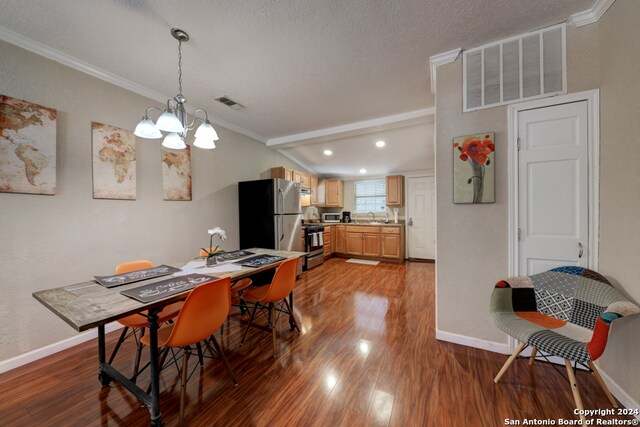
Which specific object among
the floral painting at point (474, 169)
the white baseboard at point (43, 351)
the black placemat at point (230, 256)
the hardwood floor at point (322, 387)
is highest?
the floral painting at point (474, 169)

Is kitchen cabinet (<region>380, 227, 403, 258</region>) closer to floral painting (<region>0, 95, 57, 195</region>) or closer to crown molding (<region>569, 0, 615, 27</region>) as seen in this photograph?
crown molding (<region>569, 0, 615, 27</region>)

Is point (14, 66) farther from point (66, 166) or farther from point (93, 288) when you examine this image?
point (93, 288)

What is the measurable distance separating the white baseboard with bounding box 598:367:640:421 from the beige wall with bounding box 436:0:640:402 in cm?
3

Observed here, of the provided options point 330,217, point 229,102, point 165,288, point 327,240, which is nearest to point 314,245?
point 327,240

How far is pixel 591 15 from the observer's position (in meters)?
1.65

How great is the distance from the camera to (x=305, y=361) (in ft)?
6.18

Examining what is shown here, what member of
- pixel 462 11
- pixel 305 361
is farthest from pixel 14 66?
pixel 462 11

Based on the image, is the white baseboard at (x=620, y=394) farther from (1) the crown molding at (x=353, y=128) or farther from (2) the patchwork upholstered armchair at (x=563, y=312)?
(1) the crown molding at (x=353, y=128)

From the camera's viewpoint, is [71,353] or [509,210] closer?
[509,210]

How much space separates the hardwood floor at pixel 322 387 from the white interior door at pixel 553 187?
0.52 metres

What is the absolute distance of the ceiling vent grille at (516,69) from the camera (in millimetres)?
1781

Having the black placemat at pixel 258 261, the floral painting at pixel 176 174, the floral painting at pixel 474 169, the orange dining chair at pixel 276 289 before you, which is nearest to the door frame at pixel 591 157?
the floral painting at pixel 474 169

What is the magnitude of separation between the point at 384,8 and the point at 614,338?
2710 mm

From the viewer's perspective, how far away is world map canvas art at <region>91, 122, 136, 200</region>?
2295 millimetres
